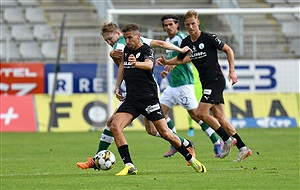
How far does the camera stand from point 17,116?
24.9 m

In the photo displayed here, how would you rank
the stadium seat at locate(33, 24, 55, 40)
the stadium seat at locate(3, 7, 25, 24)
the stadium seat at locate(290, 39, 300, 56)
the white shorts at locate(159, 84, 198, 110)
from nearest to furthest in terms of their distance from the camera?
the white shorts at locate(159, 84, 198, 110) → the stadium seat at locate(290, 39, 300, 56) → the stadium seat at locate(33, 24, 55, 40) → the stadium seat at locate(3, 7, 25, 24)

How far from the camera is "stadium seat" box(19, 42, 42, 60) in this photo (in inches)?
1151

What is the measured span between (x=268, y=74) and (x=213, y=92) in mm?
13458

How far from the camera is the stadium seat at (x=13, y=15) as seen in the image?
31.1m

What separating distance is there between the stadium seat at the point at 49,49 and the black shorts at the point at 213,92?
16.5m

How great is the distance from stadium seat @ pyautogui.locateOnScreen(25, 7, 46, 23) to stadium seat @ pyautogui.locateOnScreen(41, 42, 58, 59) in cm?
203

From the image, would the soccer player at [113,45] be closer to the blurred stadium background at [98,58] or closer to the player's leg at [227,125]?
the player's leg at [227,125]

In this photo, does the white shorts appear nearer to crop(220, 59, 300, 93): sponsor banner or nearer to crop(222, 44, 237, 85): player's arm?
crop(222, 44, 237, 85): player's arm

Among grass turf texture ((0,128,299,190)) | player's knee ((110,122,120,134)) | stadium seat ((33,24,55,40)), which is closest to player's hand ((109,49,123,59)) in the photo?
player's knee ((110,122,120,134))

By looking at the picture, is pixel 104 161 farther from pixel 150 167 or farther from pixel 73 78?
pixel 73 78

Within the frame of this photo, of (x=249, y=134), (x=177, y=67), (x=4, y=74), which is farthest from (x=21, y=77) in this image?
(x=177, y=67)

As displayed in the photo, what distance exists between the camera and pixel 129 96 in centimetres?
1178

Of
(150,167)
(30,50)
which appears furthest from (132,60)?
(30,50)

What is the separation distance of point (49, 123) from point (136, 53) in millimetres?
13523
